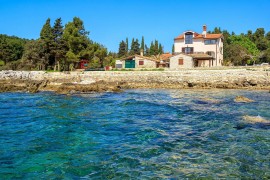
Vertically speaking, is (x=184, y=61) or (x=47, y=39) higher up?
(x=47, y=39)

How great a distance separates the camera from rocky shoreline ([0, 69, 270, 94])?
4088 cm

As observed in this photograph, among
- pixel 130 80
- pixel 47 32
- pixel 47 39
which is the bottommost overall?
pixel 130 80

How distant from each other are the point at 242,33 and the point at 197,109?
110 meters

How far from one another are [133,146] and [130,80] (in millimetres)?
35979

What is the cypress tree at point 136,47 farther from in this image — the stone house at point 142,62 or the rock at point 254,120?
the rock at point 254,120

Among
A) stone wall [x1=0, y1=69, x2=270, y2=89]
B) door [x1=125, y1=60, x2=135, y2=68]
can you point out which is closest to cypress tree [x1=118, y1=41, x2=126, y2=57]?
door [x1=125, y1=60, x2=135, y2=68]

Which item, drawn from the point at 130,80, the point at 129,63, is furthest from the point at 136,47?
the point at 130,80

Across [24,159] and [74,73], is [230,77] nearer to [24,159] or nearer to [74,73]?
[74,73]

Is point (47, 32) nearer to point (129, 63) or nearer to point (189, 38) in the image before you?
point (129, 63)

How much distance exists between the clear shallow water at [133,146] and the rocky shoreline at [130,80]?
2126cm

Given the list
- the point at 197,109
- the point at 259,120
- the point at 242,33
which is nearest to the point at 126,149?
the point at 259,120

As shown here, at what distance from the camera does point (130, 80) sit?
4778 centimetres

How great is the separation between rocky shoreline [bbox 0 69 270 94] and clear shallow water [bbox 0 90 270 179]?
2126 cm

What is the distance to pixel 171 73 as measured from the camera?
47062mm
